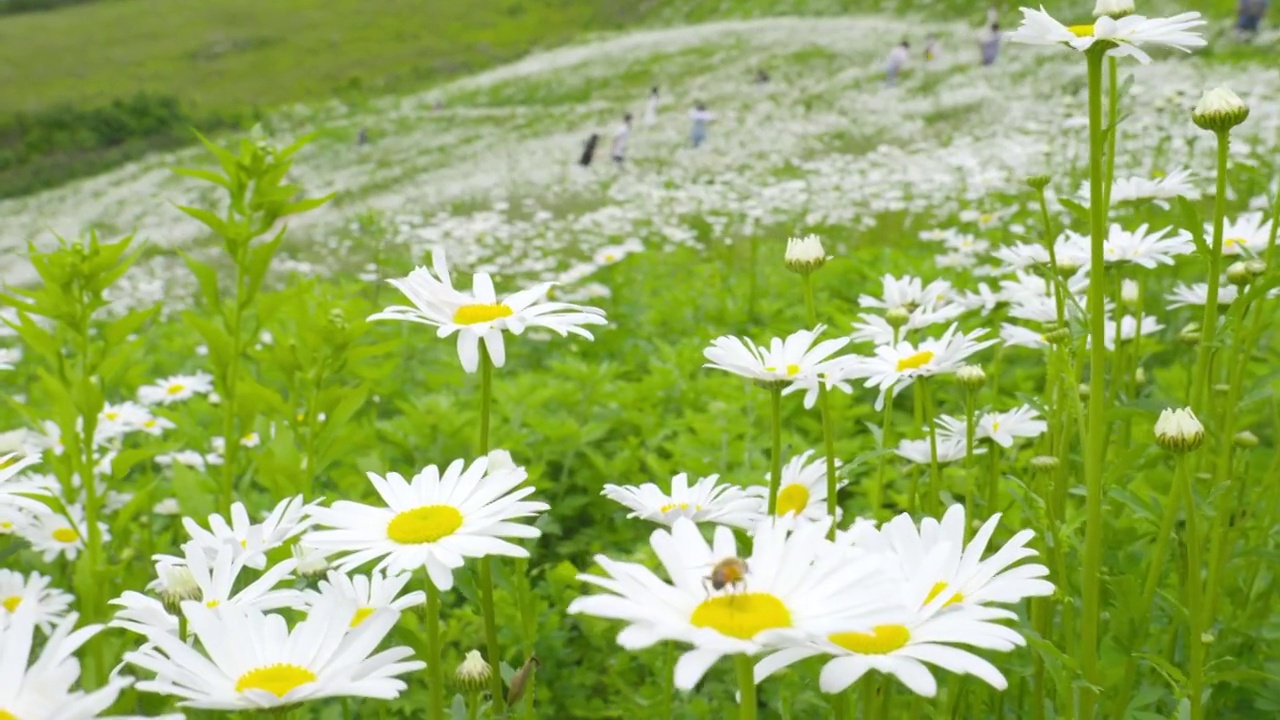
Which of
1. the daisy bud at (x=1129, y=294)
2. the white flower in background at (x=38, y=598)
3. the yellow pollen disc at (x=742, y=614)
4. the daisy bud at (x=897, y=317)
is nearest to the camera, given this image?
the yellow pollen disc at (x=742, y=614)

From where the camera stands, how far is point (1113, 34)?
1.28 m

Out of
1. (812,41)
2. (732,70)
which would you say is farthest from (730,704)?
(812,41)

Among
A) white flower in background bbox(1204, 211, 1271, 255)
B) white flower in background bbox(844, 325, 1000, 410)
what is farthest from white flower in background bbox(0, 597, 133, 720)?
white flower in background bbox(1204, 211, 1271, 255)

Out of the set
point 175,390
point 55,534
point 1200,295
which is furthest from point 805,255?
point 175,390

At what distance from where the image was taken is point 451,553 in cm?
109

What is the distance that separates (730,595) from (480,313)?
723 millimetres

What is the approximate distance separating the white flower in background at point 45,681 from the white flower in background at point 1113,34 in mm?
1283

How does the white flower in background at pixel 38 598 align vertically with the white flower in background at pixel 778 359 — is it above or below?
below

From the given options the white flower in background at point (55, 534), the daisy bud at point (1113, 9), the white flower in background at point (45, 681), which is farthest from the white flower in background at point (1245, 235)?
the white flower in background at point (55, 534)

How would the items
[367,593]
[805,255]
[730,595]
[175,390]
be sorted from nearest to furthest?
1. [730,595]
2. [367,593]
3. [805,255]
4. [175,390]

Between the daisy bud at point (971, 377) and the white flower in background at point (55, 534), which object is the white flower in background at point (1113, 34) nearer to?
the daisy bud at point (971, 377)

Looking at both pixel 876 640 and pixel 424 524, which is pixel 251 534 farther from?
pixel 876 640

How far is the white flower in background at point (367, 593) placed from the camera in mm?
1236

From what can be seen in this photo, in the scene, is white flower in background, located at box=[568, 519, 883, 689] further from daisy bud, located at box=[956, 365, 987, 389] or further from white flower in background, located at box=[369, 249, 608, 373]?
daisy bud, located at box=[956, 365, 987, 389]
